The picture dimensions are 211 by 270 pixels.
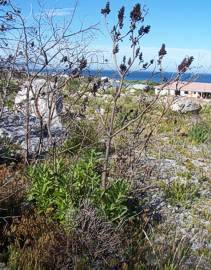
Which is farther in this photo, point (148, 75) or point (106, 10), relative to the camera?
point (148, 75)

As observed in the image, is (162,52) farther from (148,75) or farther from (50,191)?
(50,191)

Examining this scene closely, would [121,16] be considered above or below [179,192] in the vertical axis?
above

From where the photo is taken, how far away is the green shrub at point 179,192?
7820 millimetres

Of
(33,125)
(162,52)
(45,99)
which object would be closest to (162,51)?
(162,52)

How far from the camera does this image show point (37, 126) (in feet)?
35.5

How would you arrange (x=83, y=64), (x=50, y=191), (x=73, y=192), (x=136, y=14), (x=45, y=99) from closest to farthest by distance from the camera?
(x=136, y=14), (x=73, y=192), (x=50, y=191), (x=83, y=64), (x=45, y=99)

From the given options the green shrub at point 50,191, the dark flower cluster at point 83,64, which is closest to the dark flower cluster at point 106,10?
the dark flower cluster at point 83,64

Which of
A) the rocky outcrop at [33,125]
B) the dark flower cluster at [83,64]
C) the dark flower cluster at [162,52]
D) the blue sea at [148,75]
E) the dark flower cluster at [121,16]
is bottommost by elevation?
the rocky outcrop at [33,125]

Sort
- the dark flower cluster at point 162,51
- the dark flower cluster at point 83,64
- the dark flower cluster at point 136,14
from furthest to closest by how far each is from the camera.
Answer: the dark flower cluster at point 83,64, the dark flower cluster at point 162,51, the dark flower cluster at point 136,14

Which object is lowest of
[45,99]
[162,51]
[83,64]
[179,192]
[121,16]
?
[179,192]

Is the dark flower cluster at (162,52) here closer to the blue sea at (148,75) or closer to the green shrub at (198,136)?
the blue sea at (148,75)

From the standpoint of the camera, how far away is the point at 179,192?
8.00m

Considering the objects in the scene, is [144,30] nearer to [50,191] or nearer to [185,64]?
[185,64]

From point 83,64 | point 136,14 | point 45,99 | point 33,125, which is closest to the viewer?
point 136,14
